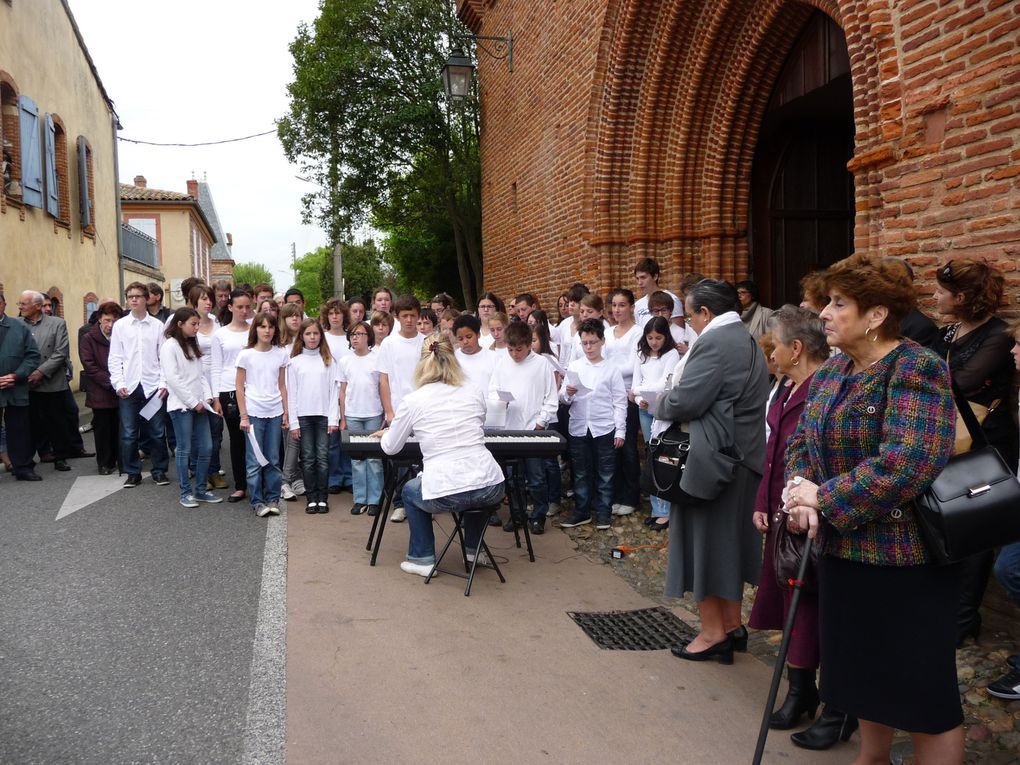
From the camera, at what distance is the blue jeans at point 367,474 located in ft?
25.2

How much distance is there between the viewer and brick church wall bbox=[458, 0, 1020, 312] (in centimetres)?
491

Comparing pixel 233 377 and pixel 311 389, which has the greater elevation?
pixel 233 377

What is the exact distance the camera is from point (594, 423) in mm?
7324

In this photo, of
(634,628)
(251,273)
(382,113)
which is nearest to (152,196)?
(382,113)

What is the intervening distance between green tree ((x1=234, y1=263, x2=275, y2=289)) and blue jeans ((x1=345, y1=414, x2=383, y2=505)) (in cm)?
10133

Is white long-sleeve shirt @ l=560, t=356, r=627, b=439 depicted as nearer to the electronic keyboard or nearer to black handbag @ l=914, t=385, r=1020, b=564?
the electronic keyboard

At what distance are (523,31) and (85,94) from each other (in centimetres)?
1264

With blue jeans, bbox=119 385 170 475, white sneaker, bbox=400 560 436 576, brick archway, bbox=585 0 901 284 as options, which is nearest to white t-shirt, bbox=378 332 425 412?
white sneaker, bbox=400 560 436 576

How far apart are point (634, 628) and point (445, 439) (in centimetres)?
166

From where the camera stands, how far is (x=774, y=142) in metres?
9.77

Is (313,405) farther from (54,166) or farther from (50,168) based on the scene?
(54,166)

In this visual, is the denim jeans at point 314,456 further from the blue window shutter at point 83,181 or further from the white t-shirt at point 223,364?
the blue window shutter at point 83,181

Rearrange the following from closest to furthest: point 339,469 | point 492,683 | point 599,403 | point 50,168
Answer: point 492,683, point 599,403, point 339,469, point 50,168

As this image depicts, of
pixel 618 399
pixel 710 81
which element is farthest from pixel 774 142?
pixel 618 399
